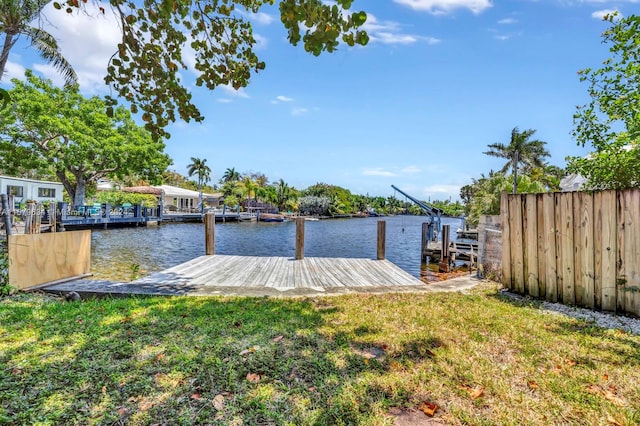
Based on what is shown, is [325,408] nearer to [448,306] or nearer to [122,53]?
[448,306]

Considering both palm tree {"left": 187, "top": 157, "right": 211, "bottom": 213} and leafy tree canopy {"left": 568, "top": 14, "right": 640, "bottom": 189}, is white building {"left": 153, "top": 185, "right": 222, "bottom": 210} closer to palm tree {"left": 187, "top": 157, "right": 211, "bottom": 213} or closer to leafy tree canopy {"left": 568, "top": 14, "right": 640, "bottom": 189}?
palm tree {"left": 187, "top": 157, "right": 211, "bottom": 213}

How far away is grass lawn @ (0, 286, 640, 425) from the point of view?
213 centimetres

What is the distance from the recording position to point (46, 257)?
217 inches

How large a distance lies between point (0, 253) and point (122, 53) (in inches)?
158

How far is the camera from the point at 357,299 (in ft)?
16.3

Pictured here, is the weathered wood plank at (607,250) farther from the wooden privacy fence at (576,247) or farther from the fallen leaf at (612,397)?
the fallen leaf at (612,397)

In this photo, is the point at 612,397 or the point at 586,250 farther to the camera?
the point at 586,250

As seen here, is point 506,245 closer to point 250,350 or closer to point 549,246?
point 549,246

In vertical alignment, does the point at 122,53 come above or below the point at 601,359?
above

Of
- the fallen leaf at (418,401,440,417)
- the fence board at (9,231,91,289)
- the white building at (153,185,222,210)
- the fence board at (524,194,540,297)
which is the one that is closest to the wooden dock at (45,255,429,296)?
the fence board at (9,231,91,289)

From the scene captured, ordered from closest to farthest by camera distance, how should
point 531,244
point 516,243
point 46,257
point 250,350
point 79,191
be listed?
1. point 250,350
2. point 531,244
3. point 516,243
4. point 46,257
5. point 79,191

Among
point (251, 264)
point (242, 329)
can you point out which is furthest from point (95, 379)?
point (251, 264)

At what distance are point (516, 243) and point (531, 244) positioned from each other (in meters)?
0.24

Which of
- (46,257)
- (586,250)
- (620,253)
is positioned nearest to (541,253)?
(586,250)
